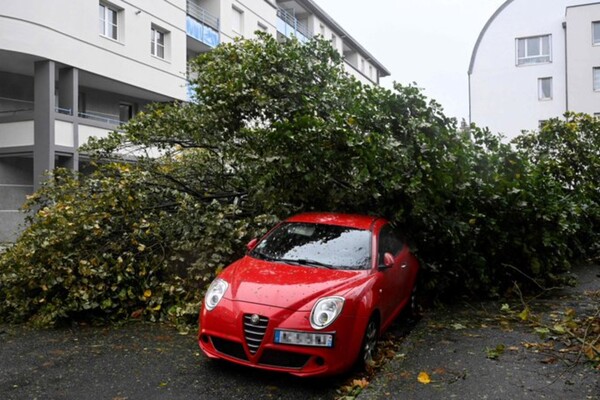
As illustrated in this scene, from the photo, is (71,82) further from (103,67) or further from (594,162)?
(594,162)

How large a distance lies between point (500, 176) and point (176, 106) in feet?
18.2

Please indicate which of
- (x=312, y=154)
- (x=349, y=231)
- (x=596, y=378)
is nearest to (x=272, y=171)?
(x=312, y=154)

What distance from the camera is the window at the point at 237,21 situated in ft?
95.4

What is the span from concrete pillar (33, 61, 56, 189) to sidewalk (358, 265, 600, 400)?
16.0 meters

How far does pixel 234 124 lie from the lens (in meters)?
8.48


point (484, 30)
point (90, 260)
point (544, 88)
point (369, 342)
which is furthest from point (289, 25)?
point (369, 342)

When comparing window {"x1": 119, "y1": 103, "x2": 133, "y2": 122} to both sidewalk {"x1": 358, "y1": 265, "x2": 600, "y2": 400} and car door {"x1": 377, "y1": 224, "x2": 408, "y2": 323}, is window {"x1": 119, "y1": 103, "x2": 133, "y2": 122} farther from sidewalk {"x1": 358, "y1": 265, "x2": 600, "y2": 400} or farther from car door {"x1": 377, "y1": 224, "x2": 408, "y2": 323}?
sidewalk {"x1": 358, "y1": 265, "x2": 600, "y2": 400}

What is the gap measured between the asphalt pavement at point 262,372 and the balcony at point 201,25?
72.6 feet

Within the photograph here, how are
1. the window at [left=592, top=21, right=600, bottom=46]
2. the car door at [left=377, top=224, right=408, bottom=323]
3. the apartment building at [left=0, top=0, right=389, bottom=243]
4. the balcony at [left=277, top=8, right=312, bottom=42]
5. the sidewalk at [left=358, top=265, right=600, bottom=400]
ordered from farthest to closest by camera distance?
the balcony at [left=277, top=8, right=312, bottom=42], the window at [left=592, top=21, right=600, bottom=46], the apartment building at [left=0, top=0, right=389, bottom=243], the car door at [left=377, top=224, right=408, bottom=323], the sidewalk at [left=358, top=265, right=600, bottom=400]

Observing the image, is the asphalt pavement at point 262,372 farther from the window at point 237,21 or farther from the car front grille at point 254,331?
the window at point 237,21

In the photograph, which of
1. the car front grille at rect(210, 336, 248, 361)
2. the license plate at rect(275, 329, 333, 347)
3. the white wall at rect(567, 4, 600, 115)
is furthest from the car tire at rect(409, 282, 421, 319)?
the white wall at rect(567, 4, 600, 115)

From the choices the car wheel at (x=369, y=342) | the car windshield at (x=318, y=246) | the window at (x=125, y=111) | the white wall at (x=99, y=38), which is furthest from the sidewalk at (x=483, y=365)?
the window at (x=125, y=111)

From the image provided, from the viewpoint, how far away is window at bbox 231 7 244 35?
29.1m

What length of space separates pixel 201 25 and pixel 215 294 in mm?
24184
